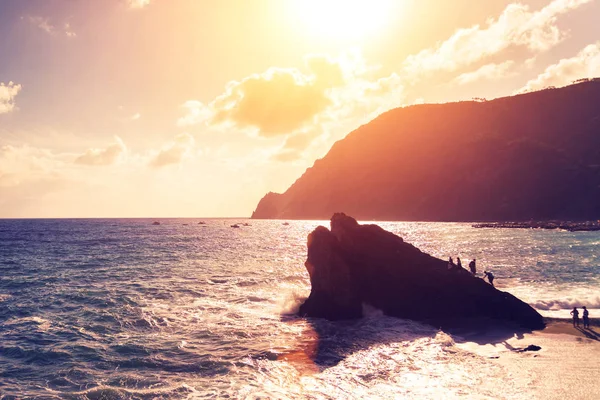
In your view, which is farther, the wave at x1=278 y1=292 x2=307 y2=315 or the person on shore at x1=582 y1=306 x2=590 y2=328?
the wave at x1=278 y1=292 x2=307 y2=315

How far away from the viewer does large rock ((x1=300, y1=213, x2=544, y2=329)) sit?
86.5ft

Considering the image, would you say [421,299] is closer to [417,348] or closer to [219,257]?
[417,348]

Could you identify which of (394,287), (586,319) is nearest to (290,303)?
(394,287)

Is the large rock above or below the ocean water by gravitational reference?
above

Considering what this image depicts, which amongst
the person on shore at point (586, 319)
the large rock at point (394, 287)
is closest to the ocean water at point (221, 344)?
the large rock at point (394, 287)

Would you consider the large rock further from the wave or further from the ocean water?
the ocean water

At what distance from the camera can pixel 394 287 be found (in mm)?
28781

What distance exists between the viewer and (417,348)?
20.9m

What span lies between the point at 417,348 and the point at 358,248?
10.9m

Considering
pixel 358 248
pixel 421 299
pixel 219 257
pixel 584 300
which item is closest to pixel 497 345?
pixel 421 299

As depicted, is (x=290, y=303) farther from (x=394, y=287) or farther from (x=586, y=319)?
(x=586, y=319)

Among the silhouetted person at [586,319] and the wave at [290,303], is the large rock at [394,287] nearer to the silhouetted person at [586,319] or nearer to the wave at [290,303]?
the wave at [290,303]

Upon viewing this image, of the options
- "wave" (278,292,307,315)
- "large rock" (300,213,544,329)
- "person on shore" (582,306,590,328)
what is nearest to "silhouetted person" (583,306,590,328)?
"person on shore" (582,306,590,328)

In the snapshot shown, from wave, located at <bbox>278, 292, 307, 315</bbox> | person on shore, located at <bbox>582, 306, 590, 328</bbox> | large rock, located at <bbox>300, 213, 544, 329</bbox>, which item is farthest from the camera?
wave, located at <bbox>278, 292, 307, 315</bbox>
